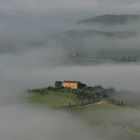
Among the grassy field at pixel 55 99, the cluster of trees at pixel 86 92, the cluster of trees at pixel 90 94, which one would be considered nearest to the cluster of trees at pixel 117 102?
the cluster of trees at pixel 86 92

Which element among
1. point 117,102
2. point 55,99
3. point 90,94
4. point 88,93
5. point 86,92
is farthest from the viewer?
point 86,92

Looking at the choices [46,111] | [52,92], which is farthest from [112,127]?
[52,92]

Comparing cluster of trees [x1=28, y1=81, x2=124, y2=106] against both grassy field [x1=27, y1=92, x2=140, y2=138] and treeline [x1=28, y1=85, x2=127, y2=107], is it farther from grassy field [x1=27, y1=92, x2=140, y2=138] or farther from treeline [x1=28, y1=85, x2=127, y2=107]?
grassy field [x1=27, y1=92, x2=140, y2=138]

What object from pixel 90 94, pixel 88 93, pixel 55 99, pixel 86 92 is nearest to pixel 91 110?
pixel 55 99

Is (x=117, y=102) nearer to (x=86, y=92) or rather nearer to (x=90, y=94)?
(x=90, y=94)

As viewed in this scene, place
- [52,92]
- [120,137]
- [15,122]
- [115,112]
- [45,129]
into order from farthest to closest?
1. [52,92]
2. [115,112]
3. [15,122]
4. [45,129]
5. [120,137]

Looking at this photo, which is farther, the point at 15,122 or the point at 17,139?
the point at 15,122

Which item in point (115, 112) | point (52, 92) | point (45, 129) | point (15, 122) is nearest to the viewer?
point (45, 129)

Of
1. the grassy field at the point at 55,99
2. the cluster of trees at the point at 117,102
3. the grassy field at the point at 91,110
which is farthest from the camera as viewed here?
the grassy field at the point at 55,99

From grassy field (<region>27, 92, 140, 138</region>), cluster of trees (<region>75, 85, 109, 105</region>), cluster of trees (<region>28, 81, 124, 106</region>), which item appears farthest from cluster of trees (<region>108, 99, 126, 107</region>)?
cluster of trees (<region>75, 85, 109, 105</region>)

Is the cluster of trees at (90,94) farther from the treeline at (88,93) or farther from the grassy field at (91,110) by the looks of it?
the grassy field at (91,110)

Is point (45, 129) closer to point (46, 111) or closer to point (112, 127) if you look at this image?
point (112, 127)
